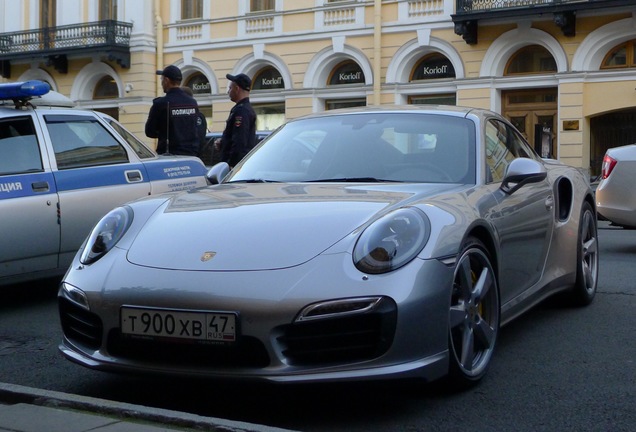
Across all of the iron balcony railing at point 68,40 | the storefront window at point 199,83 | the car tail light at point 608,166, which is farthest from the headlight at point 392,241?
the iron balcony railing at point 68,40

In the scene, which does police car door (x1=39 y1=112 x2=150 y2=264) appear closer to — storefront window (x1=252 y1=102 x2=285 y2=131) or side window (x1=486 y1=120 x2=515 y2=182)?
side window (x1=486 y1=120 x2=515 y2=182)

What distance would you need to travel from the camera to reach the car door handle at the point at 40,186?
7.21 meters

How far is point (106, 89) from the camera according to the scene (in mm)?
36688

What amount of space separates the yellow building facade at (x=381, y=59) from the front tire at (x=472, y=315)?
73.1ft

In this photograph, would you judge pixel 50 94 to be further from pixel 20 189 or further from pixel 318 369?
pixel 318 369

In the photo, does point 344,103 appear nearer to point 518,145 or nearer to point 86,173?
point 86,173

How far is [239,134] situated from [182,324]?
5630 millimetres

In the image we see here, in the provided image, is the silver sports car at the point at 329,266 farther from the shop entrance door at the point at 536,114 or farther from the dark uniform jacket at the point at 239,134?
the shop entrance door at the point at 536,114

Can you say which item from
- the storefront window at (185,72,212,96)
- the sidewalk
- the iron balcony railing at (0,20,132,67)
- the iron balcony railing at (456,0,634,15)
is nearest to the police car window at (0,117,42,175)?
the sidewalk

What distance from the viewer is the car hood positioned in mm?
4254

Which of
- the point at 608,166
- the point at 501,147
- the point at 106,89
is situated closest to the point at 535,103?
→ the point at 106,89

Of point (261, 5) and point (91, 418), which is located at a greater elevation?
point (261, 5)

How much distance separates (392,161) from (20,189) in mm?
2981

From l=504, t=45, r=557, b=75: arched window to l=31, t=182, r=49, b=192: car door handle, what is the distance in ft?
72.2
